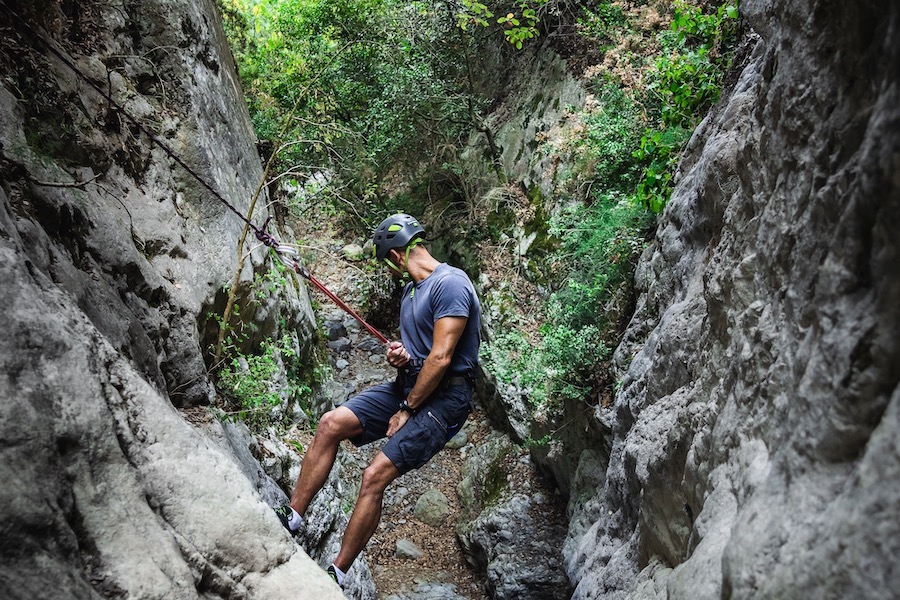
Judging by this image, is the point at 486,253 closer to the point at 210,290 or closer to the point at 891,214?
the point at 210,290

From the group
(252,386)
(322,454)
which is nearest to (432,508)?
(252,386)

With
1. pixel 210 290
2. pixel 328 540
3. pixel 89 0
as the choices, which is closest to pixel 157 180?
pixel 210 290

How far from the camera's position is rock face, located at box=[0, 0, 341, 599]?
1.90m

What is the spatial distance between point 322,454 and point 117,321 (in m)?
1.74

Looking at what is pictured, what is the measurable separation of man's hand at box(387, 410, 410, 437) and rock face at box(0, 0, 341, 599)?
112 centimetres

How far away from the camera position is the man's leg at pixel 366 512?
4000mm

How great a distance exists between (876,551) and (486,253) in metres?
9.78

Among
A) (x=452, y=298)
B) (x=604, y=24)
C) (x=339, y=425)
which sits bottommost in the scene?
(x=339, y=425)

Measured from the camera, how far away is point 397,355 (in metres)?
4.30

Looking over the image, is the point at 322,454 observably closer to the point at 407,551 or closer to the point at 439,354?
the point at 439,354

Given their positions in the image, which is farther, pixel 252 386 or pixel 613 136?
pixel 613 136

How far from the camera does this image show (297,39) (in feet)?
37.1

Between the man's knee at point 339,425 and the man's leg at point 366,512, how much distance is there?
0.37 meters

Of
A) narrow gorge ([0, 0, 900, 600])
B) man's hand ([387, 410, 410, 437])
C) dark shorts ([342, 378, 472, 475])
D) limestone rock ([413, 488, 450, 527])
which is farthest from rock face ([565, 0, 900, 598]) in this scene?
limestone rock ([413, 488, 450, 527])
